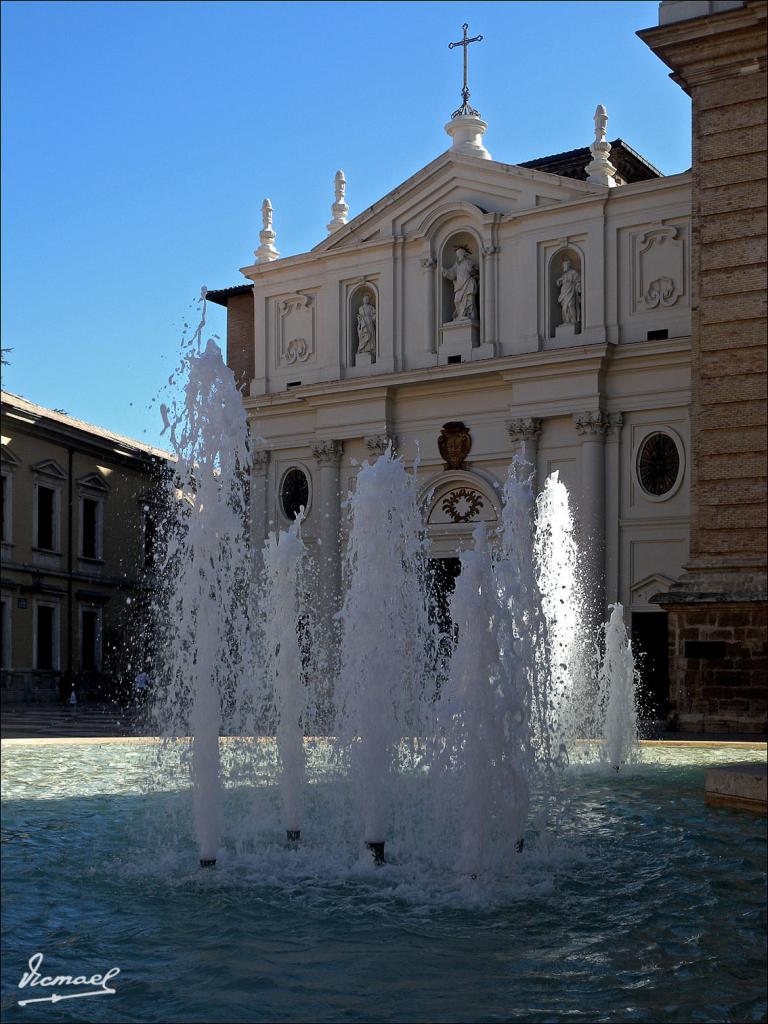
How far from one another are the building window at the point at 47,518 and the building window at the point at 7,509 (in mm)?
1279

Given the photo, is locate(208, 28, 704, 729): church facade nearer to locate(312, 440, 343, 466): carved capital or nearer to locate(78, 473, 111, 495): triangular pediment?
locate(312, 440, 343, 466): carved capital

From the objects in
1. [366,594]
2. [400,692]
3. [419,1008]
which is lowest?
[419,1008]

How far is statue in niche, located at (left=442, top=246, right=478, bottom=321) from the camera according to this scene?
28.9 metres

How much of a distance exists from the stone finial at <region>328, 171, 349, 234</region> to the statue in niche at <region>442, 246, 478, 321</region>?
4.45 m

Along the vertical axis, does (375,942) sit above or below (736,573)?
below

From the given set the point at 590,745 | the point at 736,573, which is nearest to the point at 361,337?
the point at 736,573

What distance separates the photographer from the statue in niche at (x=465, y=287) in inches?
1137

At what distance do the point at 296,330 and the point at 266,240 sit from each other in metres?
3.17

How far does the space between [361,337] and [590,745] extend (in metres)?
18.0

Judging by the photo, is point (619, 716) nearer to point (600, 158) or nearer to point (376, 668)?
point (376, 668)

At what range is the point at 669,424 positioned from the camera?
25875 millimetres

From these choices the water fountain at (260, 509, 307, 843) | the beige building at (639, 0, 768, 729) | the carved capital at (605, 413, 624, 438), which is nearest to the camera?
the water fountain at (260, 509, 307, 843)

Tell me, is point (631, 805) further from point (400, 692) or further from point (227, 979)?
point (227, 979)

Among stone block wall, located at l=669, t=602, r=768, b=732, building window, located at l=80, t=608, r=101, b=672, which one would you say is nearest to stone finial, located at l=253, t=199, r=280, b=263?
building window, located at l=80, t=608, r=101, b=672
